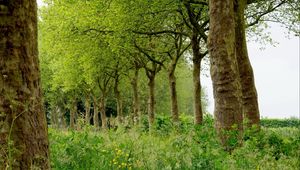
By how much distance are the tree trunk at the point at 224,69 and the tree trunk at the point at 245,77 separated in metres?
3.49

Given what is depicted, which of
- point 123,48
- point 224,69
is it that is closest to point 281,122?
point 123,48

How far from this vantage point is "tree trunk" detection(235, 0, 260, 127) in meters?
14.8

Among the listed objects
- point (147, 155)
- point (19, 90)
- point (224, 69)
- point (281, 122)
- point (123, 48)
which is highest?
point (123, 48)

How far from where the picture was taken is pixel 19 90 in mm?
5645

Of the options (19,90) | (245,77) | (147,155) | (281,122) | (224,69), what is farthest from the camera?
(281,122)

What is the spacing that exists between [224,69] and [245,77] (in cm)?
395

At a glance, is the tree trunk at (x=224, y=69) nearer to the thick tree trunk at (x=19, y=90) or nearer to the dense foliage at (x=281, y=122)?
the thick tree trunk at (x=19, y=90)

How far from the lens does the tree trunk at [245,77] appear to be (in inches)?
583

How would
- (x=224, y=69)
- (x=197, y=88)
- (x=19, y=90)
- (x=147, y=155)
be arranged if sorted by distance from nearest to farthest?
(x=19, y=90), (x=147, y=155), (x=224, y=69), (x=197, y=88)

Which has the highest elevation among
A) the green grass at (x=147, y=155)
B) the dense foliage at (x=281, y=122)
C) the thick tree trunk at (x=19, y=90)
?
the thick tree trunk at (x=19, y=90)

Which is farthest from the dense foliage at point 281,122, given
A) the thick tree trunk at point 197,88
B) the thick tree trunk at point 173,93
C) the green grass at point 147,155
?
the green grass at point 147,155

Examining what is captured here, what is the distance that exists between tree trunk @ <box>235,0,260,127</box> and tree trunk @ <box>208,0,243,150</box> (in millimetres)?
3494

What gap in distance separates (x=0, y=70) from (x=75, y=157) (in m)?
3.17

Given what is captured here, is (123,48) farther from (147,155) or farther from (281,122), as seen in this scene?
(281,122)
